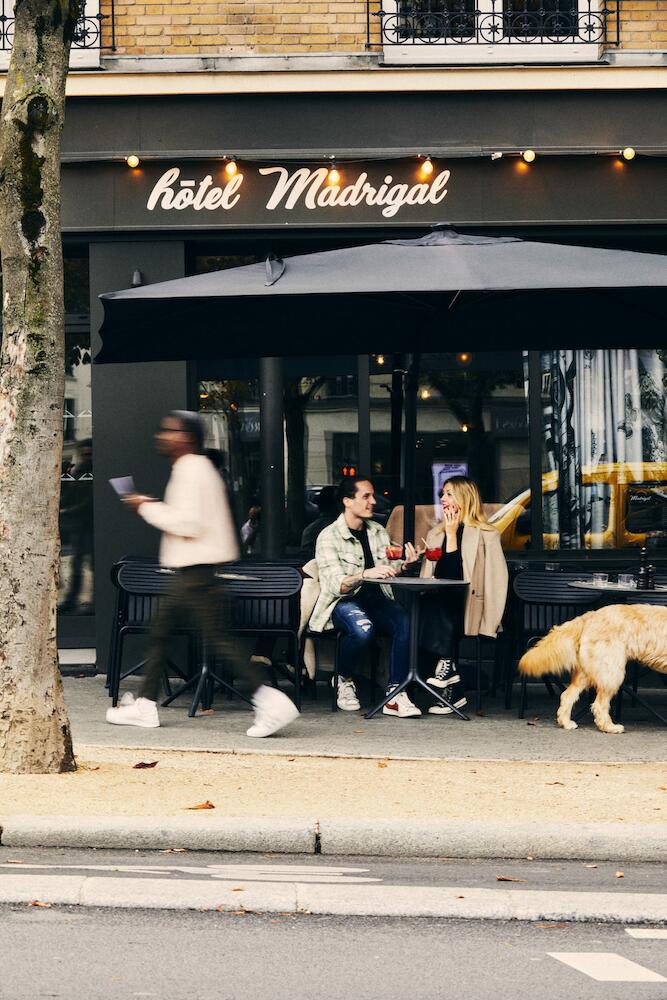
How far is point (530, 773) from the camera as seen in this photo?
302 inches

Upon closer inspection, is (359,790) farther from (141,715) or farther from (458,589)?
(458,589)

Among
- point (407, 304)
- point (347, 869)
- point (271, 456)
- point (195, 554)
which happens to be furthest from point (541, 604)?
point (347, 869)

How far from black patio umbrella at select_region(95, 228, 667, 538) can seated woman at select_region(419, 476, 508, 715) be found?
38 centimetres

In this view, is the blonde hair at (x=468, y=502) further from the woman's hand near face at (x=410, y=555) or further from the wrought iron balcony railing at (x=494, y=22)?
the wrought iron balcony railing at (x=494, y=22)

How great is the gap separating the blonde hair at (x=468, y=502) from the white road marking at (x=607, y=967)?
486cm

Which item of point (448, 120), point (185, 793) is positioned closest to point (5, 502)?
point (185, 793)

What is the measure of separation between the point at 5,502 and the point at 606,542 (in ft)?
18.8

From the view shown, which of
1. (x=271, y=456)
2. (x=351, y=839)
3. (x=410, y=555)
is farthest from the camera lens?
(x=271, y=456)

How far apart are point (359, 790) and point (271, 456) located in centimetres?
483

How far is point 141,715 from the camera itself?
347 inches

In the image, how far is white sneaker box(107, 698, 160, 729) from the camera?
880cm

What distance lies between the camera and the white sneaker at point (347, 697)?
9680 mm

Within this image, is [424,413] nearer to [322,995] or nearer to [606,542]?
[606,542]

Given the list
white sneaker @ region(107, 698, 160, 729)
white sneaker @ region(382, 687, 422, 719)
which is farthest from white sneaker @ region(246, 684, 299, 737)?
white sneaker @ region(382, 687, 422, 719)
